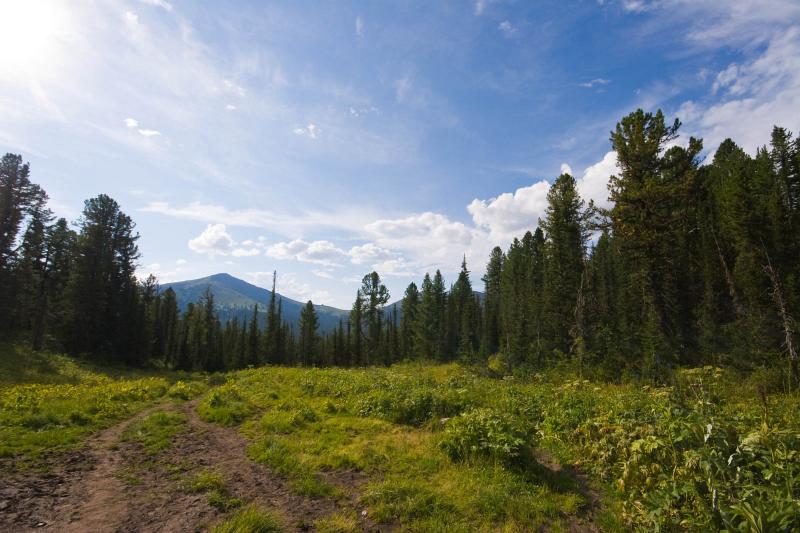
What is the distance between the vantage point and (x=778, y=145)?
36281 millimetres

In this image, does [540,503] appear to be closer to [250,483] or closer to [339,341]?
[250,483]

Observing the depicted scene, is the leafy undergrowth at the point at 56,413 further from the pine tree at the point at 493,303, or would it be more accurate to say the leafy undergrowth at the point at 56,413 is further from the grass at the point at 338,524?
the pine tree at the point at 493,303

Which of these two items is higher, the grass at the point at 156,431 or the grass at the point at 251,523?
the grass at the point at 251,523

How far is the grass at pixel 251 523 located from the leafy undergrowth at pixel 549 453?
3.65ft

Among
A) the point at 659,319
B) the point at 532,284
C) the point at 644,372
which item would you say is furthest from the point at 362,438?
the point at 532,284

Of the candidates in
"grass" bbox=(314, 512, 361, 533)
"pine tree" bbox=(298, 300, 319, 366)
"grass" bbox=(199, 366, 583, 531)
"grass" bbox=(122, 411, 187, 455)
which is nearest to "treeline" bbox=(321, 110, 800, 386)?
"grass" bbox=(199, 366, 583, 531)

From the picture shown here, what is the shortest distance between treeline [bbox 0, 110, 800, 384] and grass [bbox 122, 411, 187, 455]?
59.6ft

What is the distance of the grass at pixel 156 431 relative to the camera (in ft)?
30.4

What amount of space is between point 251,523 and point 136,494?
2867mm

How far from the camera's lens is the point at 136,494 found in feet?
21.1

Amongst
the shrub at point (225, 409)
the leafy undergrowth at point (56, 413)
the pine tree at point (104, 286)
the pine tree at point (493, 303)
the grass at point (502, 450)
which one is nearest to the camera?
the grass at point (502, 450)

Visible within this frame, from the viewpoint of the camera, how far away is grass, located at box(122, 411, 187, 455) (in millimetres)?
9263

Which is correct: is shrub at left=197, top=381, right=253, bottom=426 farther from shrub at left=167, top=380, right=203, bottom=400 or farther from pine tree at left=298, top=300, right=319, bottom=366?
pine tree at left=298, top=300, right=319, bottom=366

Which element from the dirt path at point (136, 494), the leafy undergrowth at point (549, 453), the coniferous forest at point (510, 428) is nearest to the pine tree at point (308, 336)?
the coniferous forest at point (510, 428)
